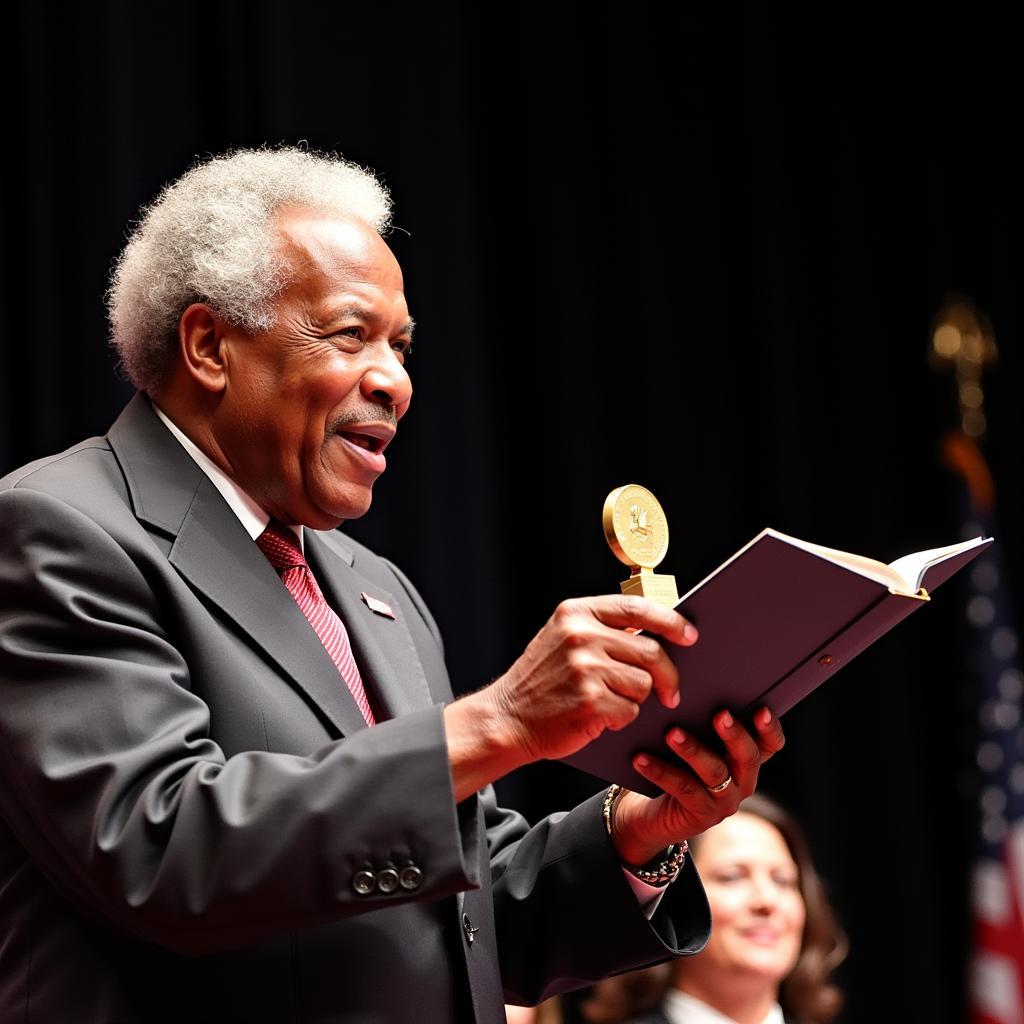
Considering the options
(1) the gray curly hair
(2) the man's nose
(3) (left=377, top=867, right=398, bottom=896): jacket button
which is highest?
(1) the gray curly hair

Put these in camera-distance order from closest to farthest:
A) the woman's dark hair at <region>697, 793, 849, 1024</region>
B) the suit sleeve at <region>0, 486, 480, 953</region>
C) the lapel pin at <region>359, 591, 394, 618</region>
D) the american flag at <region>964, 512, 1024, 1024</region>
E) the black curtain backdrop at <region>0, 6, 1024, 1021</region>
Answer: the suit sleeve at <region>0, 486, 480, 953</region> → the lapel pin at <region>359, 591, 394, 618</region> → the woman's dark hair at <region>697, 793, 849, 1024</region> → the black curtain backdrop at <region>0, 6, 1024, 1021</region> → the american flag at <region>964, 512, 1024, 1024</region>

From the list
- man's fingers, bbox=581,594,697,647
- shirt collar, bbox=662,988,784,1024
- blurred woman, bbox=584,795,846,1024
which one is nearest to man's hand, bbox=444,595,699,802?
man's fingers, bbox=581,594,697,647

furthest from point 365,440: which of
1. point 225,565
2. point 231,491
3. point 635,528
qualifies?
point 635,528

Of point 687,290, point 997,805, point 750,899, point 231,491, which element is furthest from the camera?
point 687,290

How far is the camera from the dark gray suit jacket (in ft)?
4.71

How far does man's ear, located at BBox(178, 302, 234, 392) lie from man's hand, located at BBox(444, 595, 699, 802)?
64 cm

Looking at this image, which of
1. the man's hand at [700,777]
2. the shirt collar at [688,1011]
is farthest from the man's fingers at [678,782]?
the shirt collar at [688,1011]

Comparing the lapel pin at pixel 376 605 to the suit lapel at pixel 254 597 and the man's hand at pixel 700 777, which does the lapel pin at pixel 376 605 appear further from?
the man's hand at pixel 700 777

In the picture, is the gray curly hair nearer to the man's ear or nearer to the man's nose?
the man's ear

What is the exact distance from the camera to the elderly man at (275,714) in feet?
4.77

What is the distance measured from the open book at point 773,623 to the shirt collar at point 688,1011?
158cm

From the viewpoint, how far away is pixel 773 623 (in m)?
1.61

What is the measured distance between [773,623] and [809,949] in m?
2.08

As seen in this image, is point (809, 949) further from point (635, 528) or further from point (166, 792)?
point (166, 792)
